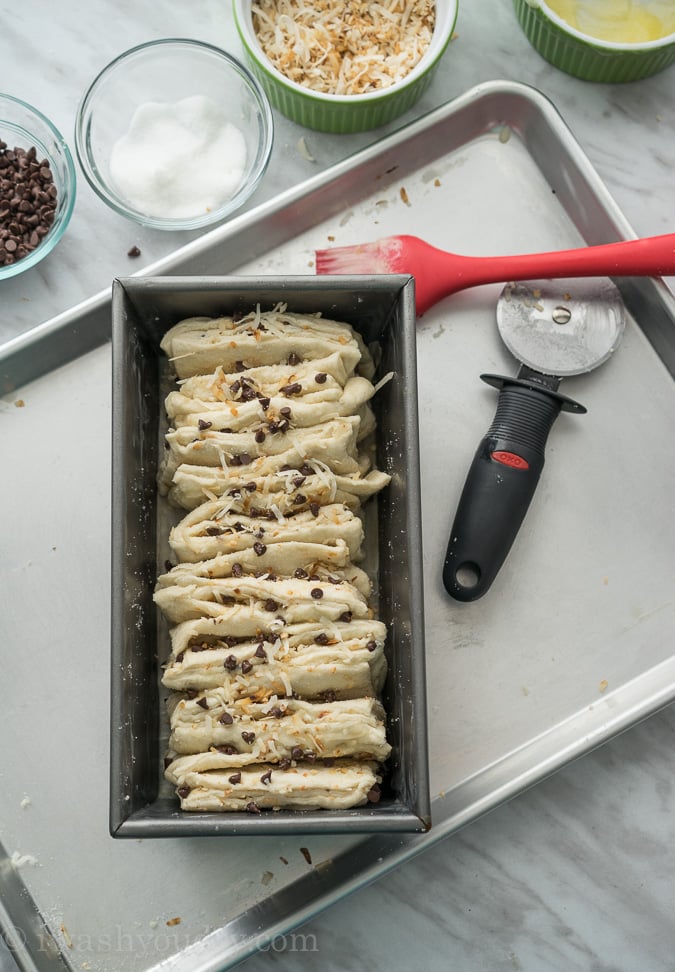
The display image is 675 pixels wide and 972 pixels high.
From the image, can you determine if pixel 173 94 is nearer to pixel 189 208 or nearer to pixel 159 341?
pixel 189 208

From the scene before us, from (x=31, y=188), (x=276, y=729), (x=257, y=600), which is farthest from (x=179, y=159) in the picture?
(x=276, y=729)

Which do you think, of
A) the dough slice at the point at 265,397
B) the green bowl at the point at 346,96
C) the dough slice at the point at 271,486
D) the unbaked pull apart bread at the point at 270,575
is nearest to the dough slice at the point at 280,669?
the unbaked pull apart bread at the point at 270,575

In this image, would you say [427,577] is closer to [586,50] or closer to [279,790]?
[279,790]

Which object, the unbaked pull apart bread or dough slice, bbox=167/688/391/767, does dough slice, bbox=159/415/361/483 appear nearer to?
the unbaked pull apart bread

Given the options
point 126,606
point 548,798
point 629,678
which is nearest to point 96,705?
point 126,606

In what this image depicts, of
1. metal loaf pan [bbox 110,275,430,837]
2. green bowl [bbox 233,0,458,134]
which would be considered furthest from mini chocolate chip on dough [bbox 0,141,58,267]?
green bowl [bbox 233,0,458,134]

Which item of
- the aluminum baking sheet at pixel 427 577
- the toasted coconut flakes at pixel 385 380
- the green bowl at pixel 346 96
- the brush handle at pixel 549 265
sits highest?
the green bowl at pixel 346 96

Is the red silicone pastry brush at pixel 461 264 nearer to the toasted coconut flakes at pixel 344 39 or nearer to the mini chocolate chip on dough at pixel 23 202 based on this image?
the toasted coconut flakes at pixel 344 39
